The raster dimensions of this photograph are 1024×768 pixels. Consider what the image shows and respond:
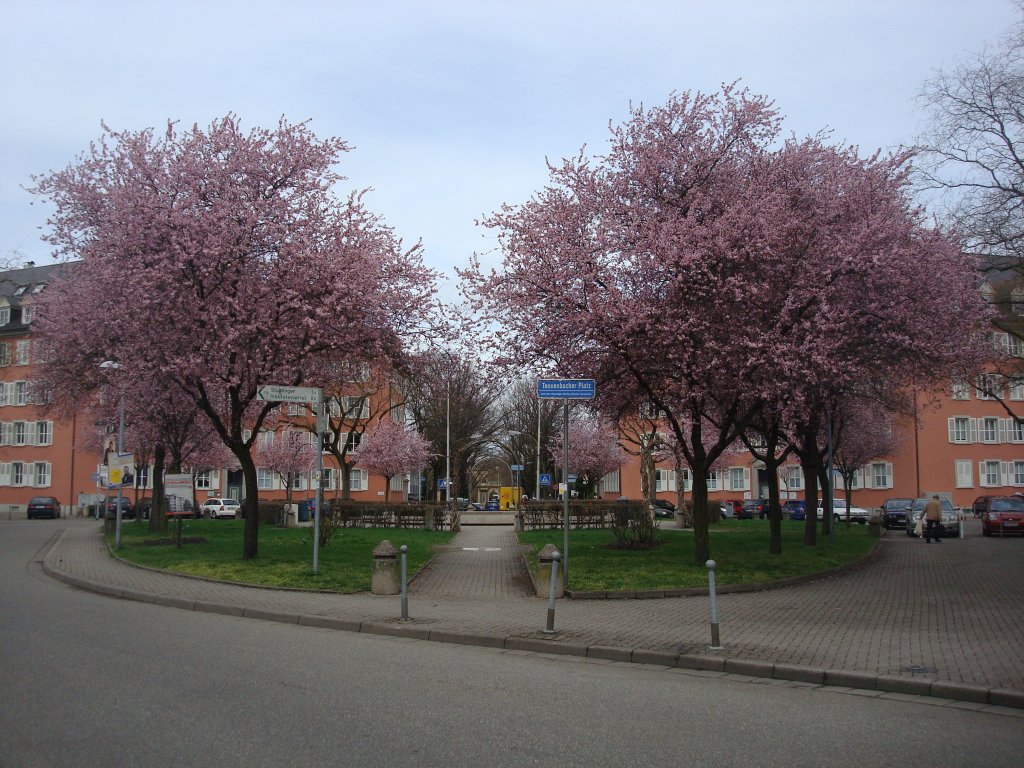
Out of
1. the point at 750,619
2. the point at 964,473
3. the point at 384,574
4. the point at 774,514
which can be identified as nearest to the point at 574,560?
the point at 384,574

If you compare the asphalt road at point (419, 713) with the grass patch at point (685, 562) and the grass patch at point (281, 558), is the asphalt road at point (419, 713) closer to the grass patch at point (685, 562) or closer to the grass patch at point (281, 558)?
the grass patch at point (281, 558)

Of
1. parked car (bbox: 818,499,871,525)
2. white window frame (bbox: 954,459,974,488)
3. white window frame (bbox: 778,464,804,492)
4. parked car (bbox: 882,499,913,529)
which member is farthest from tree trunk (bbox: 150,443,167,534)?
white window frame (bbox: 954,459,974,488)

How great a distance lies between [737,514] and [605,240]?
4295 centimetres

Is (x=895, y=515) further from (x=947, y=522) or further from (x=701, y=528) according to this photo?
(x=701, y=528)

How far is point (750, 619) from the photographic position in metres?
13.0

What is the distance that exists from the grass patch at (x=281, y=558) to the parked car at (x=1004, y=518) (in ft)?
71.5

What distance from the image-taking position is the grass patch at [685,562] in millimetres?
16703

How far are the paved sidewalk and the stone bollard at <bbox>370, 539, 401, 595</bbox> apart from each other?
1.60ft

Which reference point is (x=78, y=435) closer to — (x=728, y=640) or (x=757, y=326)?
(x=757, y=326)

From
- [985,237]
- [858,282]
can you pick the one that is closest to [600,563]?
[858,282]

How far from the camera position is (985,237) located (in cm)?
2198

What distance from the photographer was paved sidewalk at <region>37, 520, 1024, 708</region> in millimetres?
9375

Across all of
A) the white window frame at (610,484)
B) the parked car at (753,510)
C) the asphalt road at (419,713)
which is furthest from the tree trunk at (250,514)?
the white window frame at (610,484)

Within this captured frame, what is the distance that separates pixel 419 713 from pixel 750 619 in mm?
7268
